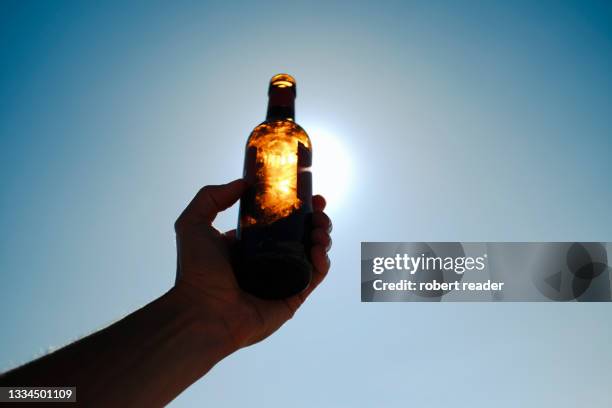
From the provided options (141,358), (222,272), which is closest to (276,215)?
(222,272)

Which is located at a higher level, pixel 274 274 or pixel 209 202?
pixel 209 202

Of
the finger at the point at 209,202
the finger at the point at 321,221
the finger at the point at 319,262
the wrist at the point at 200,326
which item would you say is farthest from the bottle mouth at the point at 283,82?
the wrist at the point at 200,326

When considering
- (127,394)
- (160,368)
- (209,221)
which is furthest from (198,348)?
(209,221)

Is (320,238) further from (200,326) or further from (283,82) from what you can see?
(283,82)

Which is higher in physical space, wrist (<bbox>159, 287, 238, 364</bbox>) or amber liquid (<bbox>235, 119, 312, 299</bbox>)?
amber liquid (<bbox>235, 119, 312, 299</bbox>)

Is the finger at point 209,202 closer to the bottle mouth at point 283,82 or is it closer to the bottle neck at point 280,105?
the bottle neck at point 280,105

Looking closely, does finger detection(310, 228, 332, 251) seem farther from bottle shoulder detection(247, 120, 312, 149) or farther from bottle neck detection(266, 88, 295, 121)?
bottle neck detection(266, 88, 295, 121)

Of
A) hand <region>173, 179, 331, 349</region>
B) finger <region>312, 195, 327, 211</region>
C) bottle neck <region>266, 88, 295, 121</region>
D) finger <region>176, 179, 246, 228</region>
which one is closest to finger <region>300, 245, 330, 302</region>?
hand <region>173, 179, 331, 349</region>
